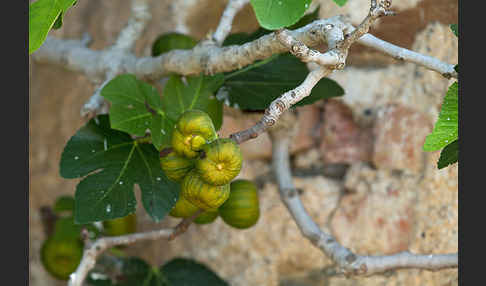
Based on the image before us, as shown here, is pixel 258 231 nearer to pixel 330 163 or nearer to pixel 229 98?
pixel 330 163

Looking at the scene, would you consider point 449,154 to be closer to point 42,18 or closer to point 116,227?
point 42,18

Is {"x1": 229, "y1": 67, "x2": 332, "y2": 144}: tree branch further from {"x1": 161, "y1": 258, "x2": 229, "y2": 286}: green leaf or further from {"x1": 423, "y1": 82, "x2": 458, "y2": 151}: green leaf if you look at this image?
{"x1": 161, "y1": 258, "x2": 229, "y2": 286}: green leaf

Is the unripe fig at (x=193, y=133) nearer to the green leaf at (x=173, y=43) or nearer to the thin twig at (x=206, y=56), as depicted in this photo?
the thin twig at (x=206, y=56)

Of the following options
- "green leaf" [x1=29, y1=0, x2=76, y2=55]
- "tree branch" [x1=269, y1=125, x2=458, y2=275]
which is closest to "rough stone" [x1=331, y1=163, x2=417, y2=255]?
"tree branch" [x1=269, y1=125, x2=458, y2=275]

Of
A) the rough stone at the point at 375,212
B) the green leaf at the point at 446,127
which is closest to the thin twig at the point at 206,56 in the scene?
the green leaf at the point at 446,127

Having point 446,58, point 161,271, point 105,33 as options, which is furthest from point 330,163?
point 105,33

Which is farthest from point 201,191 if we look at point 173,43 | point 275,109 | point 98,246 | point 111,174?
point 173,43

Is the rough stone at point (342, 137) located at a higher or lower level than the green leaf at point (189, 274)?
higher
